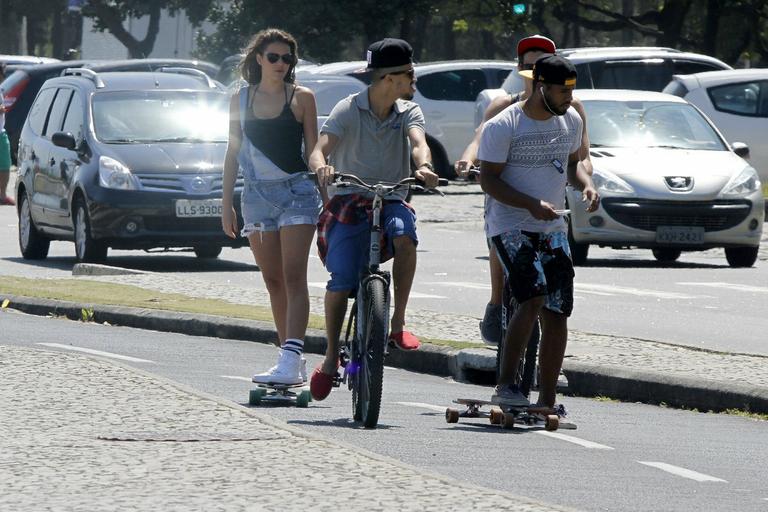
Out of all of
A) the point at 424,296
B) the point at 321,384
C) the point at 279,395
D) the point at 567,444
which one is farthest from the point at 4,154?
the point at 567,444

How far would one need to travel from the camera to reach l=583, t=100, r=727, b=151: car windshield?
63.0ft

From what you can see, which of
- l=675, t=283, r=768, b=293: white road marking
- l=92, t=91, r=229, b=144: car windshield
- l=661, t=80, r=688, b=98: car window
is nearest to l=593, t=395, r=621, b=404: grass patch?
l=675, t=283, r=768, b=293: white road marking

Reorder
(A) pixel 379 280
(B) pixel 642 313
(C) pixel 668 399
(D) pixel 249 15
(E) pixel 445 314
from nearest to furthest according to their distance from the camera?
(A) pixel 379 280 < (C) pixel 668 399 < (E) pixel 445 314 < (B) pixel 642 313 < (D) pixel 249 15

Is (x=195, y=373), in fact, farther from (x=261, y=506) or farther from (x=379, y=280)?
→ (x=261, y=506)

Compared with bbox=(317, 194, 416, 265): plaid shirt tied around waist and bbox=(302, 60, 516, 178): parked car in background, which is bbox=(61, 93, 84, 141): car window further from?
bbox=(317, 194, 416, 265): plaid shirt tied around waist

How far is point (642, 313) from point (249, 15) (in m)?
41.5

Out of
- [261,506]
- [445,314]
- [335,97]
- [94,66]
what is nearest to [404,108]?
[261,506]

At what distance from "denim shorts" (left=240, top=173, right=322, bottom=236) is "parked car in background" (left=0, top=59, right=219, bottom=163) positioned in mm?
25262

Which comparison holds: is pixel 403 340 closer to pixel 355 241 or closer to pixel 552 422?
pixel 355 241

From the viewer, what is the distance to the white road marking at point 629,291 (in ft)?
50.8

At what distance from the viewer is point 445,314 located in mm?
13211

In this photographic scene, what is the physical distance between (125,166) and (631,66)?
12.6 meters

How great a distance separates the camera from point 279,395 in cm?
917

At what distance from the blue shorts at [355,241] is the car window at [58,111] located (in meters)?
11.1
